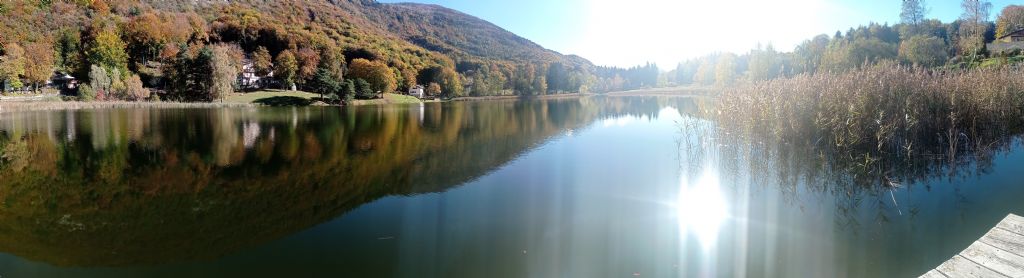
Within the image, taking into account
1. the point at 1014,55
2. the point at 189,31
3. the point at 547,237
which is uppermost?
the point at 189,31

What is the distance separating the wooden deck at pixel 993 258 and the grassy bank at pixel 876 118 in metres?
4.04

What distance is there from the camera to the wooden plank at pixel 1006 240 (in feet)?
19.4

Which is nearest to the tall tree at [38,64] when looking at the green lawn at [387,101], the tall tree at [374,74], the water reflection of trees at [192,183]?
the green lawn at [387,101]

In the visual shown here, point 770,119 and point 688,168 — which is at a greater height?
point 770,119

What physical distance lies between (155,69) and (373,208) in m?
91.0

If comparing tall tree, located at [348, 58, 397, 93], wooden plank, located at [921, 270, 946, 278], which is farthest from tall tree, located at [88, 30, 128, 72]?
wooden plank, located at [921, 270, 946, 278]

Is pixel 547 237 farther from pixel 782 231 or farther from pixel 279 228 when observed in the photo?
pixel 279 228

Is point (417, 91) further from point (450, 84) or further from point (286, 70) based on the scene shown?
point (286, 70)

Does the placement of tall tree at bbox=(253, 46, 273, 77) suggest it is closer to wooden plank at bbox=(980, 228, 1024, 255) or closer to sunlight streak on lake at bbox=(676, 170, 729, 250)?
sunlight streak on lake at bbox=(676, 170, 729, 250)

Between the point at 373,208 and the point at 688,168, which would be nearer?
the point at 373,208

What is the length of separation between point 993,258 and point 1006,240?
0.90 meters

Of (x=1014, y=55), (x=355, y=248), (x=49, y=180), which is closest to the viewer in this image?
(x=355, y=248)

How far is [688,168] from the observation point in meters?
13.8

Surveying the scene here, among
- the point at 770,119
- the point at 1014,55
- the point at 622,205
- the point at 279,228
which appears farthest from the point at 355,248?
the point at 1014,55
